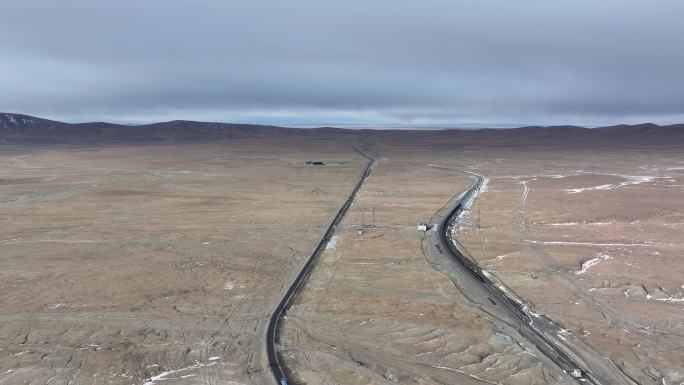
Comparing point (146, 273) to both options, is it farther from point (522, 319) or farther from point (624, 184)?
point (624, 184)

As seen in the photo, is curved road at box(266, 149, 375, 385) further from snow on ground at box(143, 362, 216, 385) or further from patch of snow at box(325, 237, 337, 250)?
snow on ground at box(143, 362, 216, 385)

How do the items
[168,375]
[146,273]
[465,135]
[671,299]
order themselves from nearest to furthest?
[168,375]
[671,299]
[146,273]
[465,135]

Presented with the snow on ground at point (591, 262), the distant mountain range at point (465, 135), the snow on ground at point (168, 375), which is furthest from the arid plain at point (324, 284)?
the distant mountain range at point (465, 135)

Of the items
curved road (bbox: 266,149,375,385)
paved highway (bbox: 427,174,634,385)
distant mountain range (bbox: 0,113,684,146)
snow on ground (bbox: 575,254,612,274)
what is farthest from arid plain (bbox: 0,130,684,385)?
distant mountain range (bbox: 0,113,684,146)

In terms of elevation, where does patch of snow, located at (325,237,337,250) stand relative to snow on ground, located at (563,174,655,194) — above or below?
below

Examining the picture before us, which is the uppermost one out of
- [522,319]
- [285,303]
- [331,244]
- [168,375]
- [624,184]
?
[624,184]

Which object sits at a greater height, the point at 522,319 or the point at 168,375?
the point at 522,319

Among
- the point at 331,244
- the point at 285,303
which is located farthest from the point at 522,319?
the point at 331,244
